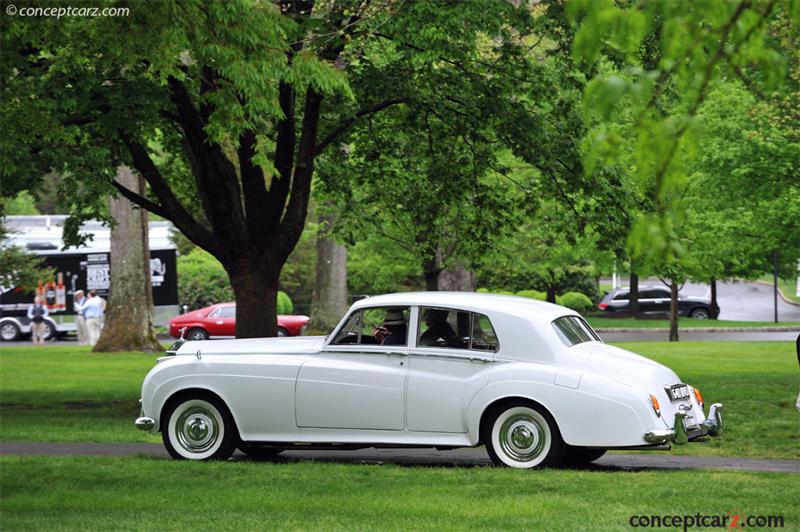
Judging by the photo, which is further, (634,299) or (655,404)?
(634,299)

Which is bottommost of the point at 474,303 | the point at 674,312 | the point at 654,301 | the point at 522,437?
the point at 522,437

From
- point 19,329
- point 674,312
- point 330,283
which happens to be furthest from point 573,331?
point 19,329

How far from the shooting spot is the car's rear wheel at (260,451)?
12.9 meters

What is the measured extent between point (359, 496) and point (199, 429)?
300 centimetres

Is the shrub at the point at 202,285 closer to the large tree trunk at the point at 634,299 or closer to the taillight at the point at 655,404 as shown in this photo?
the large tree trunk at the point at 634,299

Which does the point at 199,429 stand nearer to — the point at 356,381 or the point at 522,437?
the point at 356,381

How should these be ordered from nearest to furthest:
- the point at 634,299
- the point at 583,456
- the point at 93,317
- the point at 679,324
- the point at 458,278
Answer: the point at 583,456, the point at 458,278, the point at 93,317, the point at 679,324, the point at 634,299

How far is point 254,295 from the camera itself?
1833 centimetres

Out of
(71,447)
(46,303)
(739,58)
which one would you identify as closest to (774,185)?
(71,447)

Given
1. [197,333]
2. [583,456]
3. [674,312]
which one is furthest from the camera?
[197,333]

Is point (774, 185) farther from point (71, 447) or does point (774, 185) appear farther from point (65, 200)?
point (71, 447)

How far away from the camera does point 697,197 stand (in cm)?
3161

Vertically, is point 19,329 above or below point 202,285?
below

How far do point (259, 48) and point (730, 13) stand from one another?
889cm
